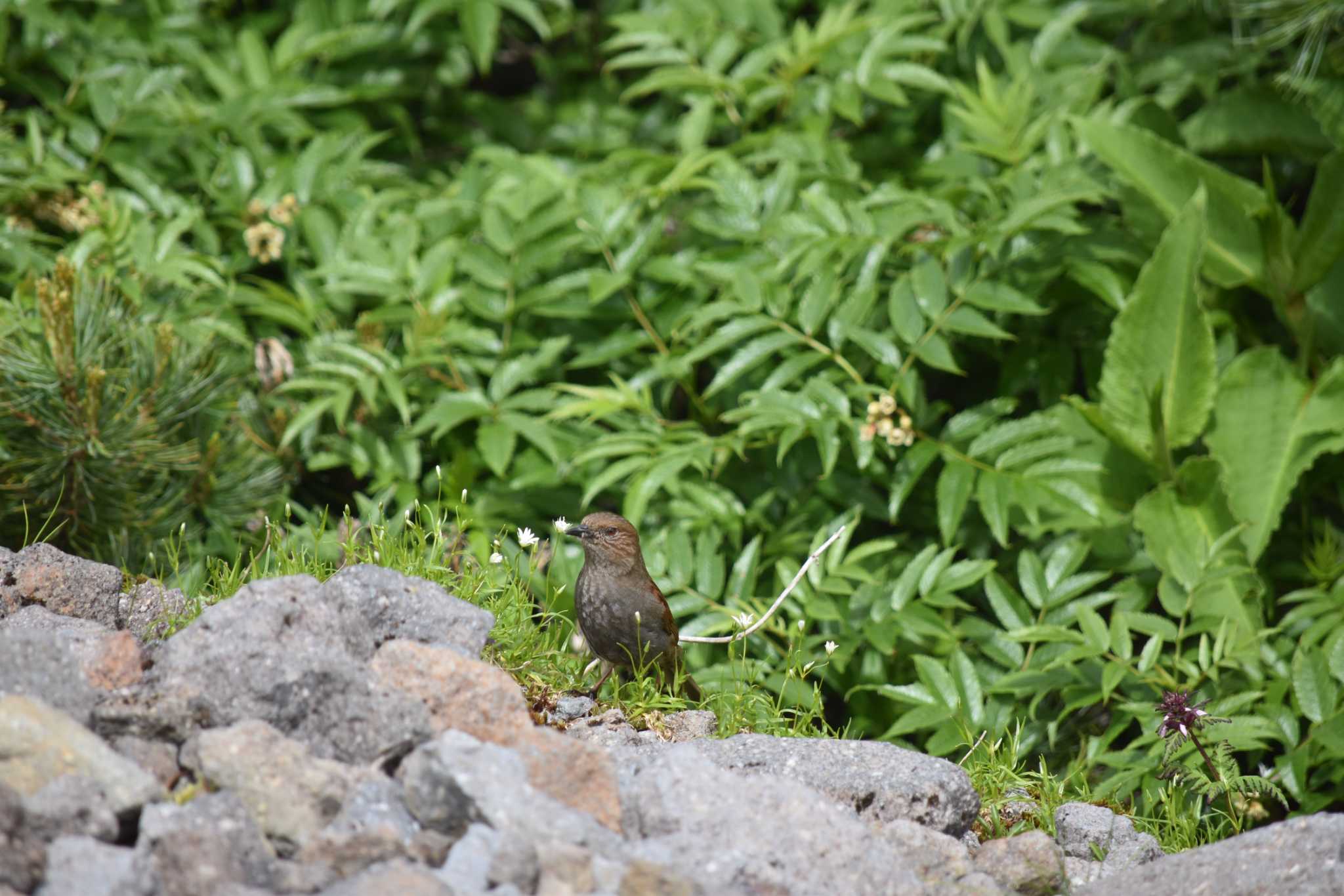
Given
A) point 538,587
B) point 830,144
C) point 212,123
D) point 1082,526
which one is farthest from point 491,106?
point 1082,526

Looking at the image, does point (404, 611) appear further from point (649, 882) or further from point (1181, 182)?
point (1181, 182)

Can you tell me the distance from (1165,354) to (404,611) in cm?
313

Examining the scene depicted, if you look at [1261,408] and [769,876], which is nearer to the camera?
[769,876]

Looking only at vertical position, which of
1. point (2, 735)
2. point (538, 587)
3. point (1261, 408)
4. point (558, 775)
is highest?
point (2, 735)

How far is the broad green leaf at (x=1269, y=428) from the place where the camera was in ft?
15.4

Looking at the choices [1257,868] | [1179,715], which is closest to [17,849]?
[1257,868]

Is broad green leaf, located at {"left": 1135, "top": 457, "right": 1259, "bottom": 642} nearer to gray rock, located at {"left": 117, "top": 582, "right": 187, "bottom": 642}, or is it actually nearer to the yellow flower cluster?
the yellow flower cluster

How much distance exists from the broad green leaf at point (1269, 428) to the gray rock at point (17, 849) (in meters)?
3.97

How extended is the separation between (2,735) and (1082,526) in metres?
3.49

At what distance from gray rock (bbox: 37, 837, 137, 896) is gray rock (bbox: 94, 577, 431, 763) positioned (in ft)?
1.19

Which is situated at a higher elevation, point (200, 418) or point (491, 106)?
point (491, 106)

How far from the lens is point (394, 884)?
80.6 inches

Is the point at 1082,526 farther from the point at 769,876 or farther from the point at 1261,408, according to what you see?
the point at 769,876

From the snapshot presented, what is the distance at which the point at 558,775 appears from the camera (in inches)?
95.8
